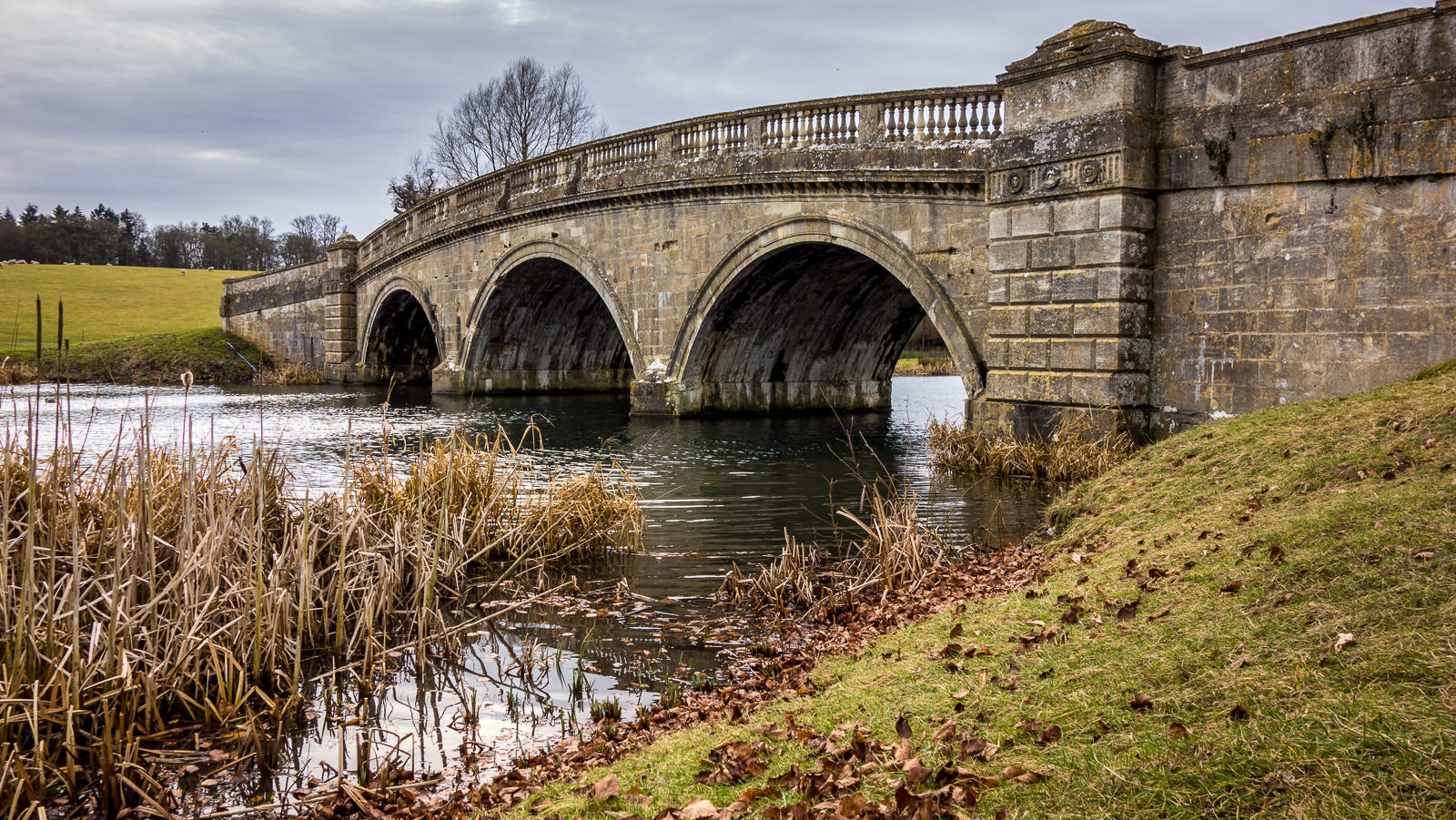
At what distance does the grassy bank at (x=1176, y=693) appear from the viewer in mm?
2305

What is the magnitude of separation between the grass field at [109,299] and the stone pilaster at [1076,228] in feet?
117

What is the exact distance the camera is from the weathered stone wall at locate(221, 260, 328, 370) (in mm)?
32094

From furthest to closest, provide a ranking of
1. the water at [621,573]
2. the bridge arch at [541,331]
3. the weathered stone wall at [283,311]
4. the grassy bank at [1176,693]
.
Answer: the weathered stone wall at [283,311] → the bridge arch at [541,331] → the water at [621,573] → the grassy bank at [1176,693]

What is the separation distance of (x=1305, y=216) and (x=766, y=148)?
7978 mm

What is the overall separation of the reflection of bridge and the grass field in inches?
1130

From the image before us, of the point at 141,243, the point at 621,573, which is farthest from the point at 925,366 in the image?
the point at 141,243

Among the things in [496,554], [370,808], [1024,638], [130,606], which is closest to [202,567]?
[130,606]

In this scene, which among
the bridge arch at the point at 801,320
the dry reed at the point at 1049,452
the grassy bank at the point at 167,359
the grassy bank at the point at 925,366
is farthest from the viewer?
the grassy bank at the point at 925,366

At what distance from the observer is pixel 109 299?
49.1 metres

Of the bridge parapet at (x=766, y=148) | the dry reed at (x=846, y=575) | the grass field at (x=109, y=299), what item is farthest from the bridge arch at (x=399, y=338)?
the dry reed at (x=846, y=575)

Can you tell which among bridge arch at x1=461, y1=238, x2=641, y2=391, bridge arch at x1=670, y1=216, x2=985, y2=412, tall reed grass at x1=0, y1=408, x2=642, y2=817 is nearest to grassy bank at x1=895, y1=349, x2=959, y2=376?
bridge arch at x1=461, y1=238, x2=641, y2=391

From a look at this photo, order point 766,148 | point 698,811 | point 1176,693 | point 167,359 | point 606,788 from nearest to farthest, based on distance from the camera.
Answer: point 698,811
point 1176,693
point 606,788
point 766,148
point 167,359

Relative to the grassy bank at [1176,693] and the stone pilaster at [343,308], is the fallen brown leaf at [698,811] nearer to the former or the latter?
the grassy bank at [1176,693]

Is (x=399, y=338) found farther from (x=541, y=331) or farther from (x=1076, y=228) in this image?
(x=1076, y=228)
